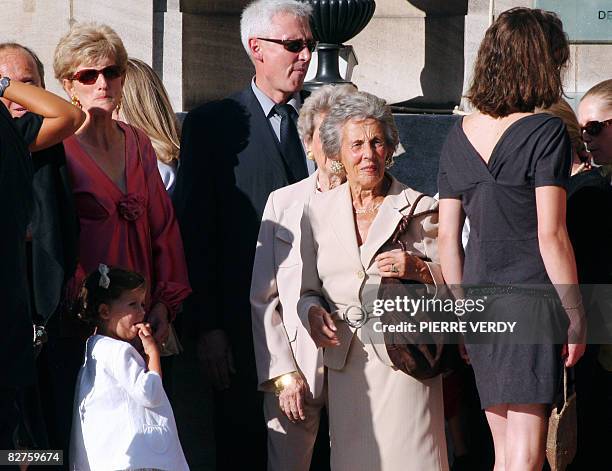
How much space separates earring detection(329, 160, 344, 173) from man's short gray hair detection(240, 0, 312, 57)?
2.64ft

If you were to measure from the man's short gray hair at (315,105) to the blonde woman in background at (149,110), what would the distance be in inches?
32.9

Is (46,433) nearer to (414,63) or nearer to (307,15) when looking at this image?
(307,15)

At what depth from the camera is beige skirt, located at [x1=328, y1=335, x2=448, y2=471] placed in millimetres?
5758

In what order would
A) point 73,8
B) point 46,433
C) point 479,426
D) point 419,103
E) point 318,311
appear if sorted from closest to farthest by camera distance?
point 46,433, point 318,311, point 479,426, point 73,8, point 419,103

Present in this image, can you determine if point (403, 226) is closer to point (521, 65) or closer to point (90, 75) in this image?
point (521, 65)

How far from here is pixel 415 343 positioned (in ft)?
18.5

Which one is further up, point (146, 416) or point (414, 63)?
point (414, 63)

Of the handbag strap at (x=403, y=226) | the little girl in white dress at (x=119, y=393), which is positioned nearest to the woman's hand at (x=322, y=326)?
the handbag strap at (x=403, y=226)

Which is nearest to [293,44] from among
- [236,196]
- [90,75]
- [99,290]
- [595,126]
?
[236,196]

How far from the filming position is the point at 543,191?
521cm

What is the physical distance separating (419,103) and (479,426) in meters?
4.81

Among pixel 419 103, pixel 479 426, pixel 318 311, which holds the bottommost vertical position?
pixel 479 426

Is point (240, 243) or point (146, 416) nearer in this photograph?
point (146, 416)

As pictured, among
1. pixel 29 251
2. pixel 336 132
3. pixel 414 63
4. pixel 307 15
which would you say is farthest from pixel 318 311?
pixel 414 63
